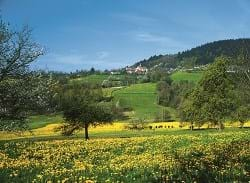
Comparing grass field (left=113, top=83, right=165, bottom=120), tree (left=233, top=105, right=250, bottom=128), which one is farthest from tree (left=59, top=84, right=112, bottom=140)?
grass field (left=113, top=83, right=165, bottom=120)

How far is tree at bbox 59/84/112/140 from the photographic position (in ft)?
179

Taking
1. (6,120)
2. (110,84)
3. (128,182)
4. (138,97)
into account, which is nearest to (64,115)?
(6,120)

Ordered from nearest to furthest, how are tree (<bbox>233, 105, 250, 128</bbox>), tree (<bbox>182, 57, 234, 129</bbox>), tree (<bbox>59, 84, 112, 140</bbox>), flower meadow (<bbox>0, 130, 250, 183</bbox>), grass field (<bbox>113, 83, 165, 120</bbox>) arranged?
flower meadow (<bbox>0, 130, 250, 183</bbox>), tree (<bbox>59, 84, 112, 140</bbox>), tree (<bbox>182, 57, 234, 129</bbox>), tree (<bbox>233, 105, 250, 128</bbox>), grass field (<bbox>113, 83, 165, 120</bbox>)

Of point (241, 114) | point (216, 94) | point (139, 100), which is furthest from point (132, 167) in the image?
point (139, 100)

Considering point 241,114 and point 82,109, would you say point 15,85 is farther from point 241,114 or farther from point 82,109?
point 241,114

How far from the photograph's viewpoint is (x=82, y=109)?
180 ft

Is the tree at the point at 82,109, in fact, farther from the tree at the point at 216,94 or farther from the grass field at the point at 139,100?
the grass field at the point at 139,100

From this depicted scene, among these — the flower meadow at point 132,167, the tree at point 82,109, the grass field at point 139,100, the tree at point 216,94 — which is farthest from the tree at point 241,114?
the flower meadow at point 132,167

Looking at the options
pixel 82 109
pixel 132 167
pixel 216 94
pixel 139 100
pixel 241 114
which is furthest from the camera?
pixel 139 100

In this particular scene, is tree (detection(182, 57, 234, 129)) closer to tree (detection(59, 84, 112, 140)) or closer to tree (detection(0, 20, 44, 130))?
tree (detection(59, 84, 112, 140))

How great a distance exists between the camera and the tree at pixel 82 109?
54469 millimetres

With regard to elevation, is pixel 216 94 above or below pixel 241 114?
above

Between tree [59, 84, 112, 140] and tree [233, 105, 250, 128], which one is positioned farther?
tree [233, 105, 250, 128]

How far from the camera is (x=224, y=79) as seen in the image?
73.2 metres
